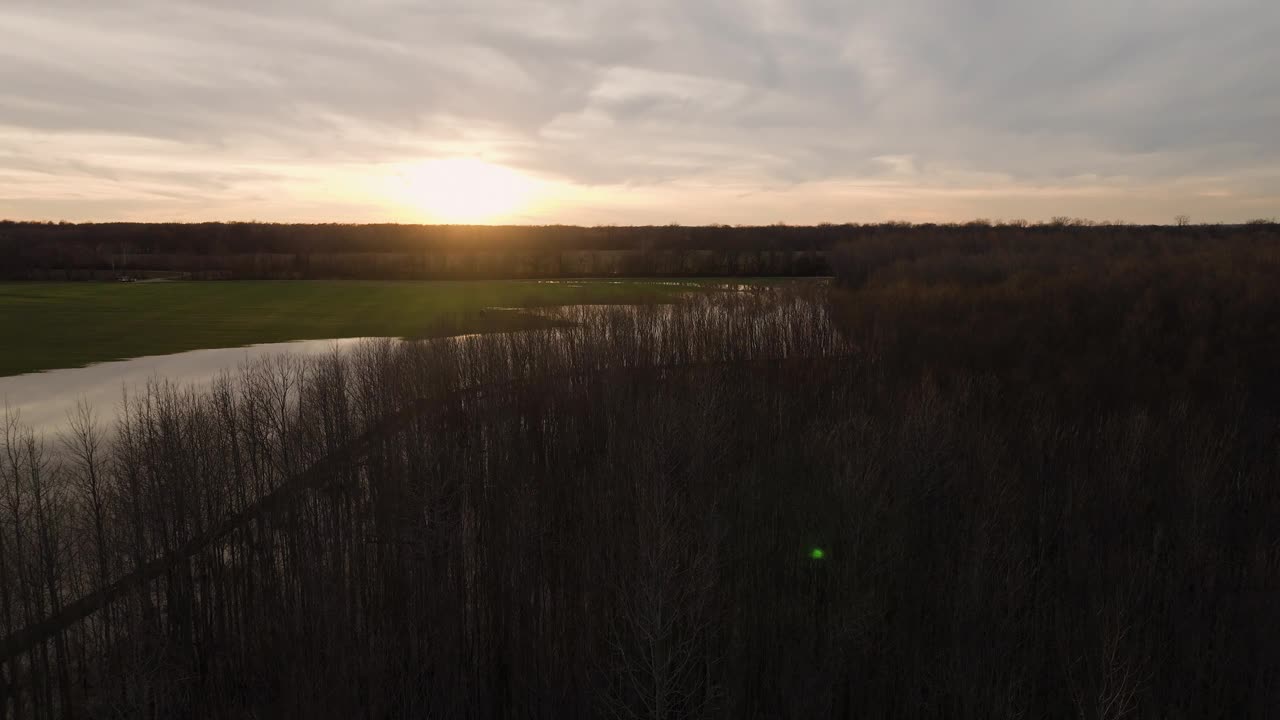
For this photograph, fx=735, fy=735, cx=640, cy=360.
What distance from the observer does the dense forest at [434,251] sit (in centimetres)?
8406

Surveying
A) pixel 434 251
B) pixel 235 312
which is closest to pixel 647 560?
pixel 235 312

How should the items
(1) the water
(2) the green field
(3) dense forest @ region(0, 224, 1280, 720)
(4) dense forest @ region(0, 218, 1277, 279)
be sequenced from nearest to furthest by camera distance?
(3) dense forest @ region(0, 224, 1280, 720) → (1) the water → (2) the green field → (4) dense forest @ region(0, 218, 1277, 279)

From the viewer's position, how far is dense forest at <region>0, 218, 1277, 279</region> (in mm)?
84062

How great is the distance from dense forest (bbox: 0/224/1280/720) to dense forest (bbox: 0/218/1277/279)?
2291 inches

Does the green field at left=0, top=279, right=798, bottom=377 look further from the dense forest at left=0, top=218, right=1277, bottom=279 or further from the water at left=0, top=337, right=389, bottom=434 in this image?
the dense forest at left=0, top=218, right=1277, bottom=279

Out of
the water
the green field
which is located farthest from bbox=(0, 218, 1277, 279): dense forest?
the water

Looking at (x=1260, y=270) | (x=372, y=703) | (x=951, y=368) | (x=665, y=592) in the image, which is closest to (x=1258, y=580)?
(x=665, y=592)

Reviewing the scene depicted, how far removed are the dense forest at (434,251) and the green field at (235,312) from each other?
20.3 meters

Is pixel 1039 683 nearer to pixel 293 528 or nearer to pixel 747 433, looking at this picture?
pixel 747 433

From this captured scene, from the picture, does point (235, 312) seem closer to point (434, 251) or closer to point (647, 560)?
point (647, 560)

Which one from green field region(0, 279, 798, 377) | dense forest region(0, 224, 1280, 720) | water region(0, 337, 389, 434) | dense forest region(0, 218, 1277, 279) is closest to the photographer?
dense forest region(0, 224, 1280, 720)

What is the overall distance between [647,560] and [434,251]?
109299 mm

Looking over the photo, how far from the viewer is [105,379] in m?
28.7

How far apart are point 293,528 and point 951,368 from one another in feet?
82.2
